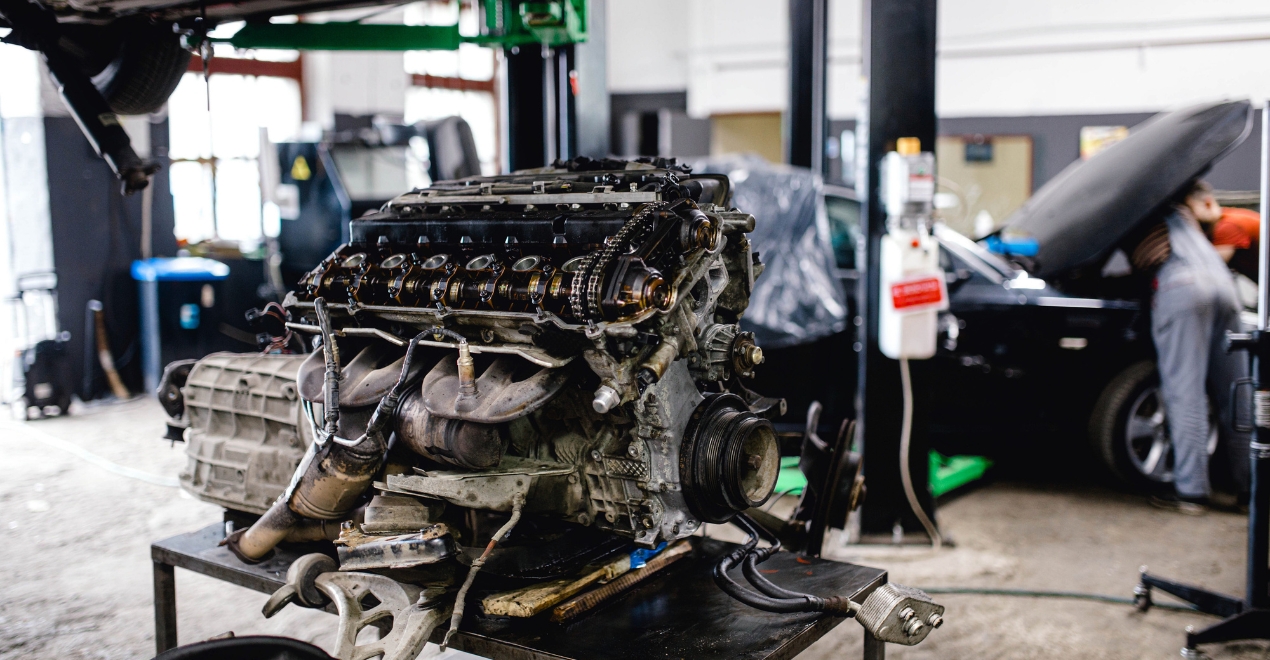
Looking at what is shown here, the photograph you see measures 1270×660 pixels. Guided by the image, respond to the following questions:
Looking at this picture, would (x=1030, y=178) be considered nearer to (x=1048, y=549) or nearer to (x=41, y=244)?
(x=1048, y=549)

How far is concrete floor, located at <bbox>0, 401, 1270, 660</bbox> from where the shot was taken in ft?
10.8

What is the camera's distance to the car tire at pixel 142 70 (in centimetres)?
323

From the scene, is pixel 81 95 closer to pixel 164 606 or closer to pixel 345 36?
pixel 345 36

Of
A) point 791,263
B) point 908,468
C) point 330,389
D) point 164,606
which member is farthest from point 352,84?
point 330,389

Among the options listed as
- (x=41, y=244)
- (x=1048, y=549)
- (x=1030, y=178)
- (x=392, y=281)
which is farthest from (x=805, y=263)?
(x=1030, y=178)

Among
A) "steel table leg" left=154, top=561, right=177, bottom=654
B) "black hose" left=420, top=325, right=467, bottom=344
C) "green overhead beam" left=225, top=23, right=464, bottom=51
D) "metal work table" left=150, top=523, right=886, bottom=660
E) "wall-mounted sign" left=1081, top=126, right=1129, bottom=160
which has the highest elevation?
"wall-mounted sign" left=1081, top=126, right=1129, bottom=160

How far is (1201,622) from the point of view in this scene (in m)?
3.42

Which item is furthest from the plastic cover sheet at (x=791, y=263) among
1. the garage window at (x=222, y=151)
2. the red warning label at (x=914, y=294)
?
the garage window at (x=222, y=151)

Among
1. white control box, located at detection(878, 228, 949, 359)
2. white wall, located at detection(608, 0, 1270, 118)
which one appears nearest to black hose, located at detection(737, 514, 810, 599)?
white control box, located at detection(878, 228, 949, 359)

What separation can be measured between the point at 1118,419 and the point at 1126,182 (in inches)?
44.7

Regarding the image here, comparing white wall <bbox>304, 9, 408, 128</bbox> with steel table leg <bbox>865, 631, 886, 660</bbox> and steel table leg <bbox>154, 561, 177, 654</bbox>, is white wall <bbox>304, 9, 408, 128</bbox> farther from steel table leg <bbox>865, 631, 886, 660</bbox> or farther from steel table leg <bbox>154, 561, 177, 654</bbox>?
steel table leg <bbox>865, 631, 886, 660</bbox>

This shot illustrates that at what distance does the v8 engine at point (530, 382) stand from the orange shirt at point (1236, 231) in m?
3.52

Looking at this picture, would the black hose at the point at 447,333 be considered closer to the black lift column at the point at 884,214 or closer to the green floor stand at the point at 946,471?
the black lift column at the point at 884,214

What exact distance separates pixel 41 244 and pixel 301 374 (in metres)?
6.08
